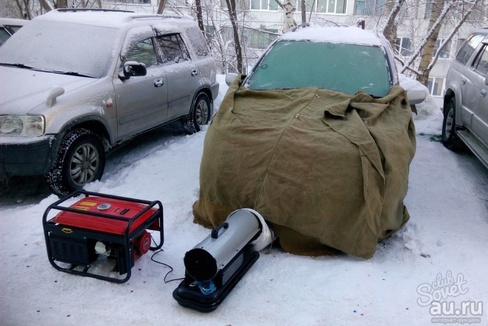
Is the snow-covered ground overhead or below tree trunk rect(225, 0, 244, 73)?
below

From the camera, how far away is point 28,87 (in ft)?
16.4

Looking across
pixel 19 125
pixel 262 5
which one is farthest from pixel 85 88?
pixel 262 5

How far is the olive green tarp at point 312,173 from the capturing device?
3723mm

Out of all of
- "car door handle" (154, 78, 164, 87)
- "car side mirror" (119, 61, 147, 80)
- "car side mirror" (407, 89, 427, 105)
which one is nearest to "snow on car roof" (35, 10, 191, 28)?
"car side mirror" (119, 61, 147, 80)

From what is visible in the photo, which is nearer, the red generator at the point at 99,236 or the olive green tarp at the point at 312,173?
the red generator at the point at 99,236

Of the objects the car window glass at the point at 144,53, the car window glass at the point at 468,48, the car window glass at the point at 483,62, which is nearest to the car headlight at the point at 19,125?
the car window glass at the point at 144,53

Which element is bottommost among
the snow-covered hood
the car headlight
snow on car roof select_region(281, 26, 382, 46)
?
the car headlight

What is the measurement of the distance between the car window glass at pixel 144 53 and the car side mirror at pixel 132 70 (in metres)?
0.28

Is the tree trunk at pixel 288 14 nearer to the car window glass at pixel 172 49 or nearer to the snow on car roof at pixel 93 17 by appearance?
the car window glass at pixel 172 49

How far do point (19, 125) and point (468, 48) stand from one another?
651 centimetres

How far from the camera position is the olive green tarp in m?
3.72

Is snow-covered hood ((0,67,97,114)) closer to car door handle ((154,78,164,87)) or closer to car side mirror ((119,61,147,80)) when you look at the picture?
car side mirror ((119,61,147,80))

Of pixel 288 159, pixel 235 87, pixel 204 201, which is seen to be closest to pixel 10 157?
pixel 204 201

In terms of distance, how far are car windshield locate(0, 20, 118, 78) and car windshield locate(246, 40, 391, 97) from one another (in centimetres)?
194
